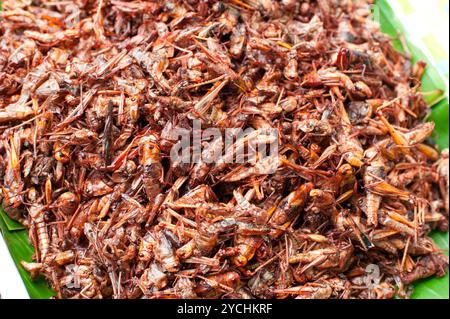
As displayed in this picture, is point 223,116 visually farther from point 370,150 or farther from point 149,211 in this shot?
point 370,150

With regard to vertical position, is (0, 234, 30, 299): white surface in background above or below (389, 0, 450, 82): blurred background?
below

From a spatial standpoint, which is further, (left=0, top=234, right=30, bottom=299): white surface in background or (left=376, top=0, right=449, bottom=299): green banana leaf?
(left=376, top=0, right=449, bottom=299): green banana leaf

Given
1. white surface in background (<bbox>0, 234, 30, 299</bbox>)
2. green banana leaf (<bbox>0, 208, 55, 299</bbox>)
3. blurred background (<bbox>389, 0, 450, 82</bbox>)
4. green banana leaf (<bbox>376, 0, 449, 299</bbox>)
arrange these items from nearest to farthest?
1. white surface in background (<bbox>0, 234, 30, 299</bbox>)
2. green banana leaf (<bbox>0, 208, 55, 299</bbox>)
3. green banana leaf (<bbox>376, 0, 449, 299</bbox>)
4. blurred background (<bbox>389, 0, 450, 82</bbox>)

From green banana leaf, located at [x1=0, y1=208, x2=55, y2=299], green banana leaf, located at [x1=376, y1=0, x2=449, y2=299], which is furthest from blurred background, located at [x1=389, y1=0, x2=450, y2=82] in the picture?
green banana leaf, located at [x1=0, y1=208, x2=55, y2=299]

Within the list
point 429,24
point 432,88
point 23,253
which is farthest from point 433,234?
point 23,253

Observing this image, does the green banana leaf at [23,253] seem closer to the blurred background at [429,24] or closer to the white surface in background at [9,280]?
the white surface in background at [9,280]

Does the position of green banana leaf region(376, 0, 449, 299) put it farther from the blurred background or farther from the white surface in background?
the white surface in background
